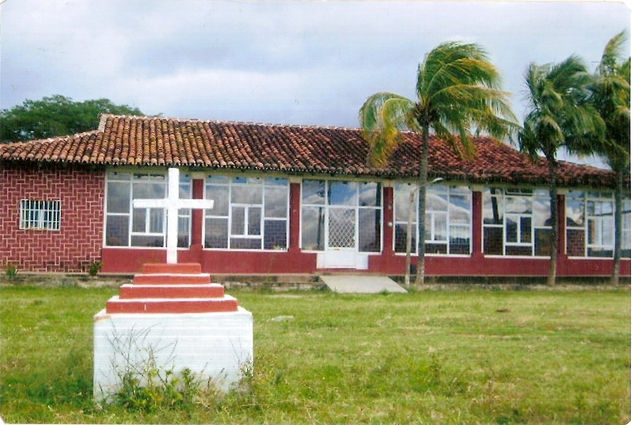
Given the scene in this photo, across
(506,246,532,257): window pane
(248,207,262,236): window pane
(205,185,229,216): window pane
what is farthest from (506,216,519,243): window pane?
(205,185,229,216): window pane

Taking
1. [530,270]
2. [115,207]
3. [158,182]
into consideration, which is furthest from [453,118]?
[115,207]

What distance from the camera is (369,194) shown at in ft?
63.6

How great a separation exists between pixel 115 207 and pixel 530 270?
34.6 ft

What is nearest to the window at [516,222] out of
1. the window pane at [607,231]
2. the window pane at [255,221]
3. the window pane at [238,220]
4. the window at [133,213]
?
the window pane at [607,231]

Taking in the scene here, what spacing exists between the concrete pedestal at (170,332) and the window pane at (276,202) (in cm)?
1240

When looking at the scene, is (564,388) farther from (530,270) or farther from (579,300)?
(530,270)

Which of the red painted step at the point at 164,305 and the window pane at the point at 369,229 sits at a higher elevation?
the window pane at the point at 369,229

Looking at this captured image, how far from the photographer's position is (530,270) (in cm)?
1981

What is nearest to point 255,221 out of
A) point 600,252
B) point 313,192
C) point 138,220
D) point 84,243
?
point 313,192

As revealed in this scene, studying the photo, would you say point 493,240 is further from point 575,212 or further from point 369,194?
point 369,194

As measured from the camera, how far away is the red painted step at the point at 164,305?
5906 mm

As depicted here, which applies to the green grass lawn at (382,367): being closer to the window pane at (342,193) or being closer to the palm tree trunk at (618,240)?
the palm tree trunk at (618,240)

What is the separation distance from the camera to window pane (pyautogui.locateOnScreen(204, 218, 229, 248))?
17.9 metres

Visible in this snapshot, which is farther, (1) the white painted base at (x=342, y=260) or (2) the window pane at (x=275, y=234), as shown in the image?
(1) the white painted base at (x=342, y=260)
